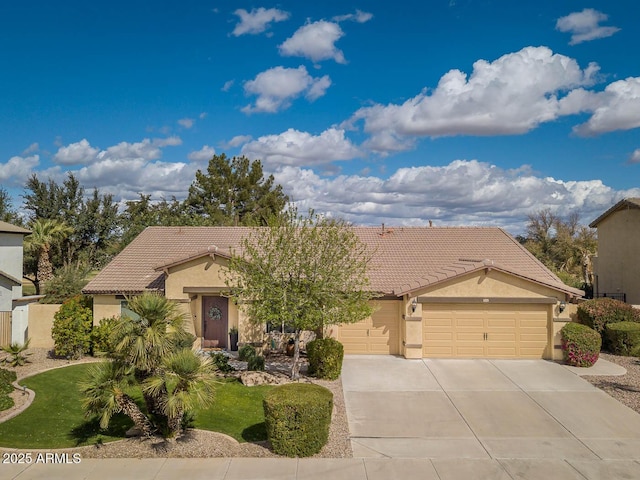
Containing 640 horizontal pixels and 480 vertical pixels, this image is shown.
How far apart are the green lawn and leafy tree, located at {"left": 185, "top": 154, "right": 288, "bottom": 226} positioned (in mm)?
32632

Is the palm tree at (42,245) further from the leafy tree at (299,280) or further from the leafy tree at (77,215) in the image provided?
the leafy tree at (299,280)

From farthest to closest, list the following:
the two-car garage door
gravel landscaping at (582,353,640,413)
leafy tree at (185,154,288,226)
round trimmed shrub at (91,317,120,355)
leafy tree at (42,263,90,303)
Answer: leafy tree at (185,154,288,226) < leafy tree at (42,263,90,303) < the two-car garage door < round trimmed shrub at (91,317,120,355) < gravel landscaping at (582,353,640,413)

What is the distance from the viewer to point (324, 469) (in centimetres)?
991

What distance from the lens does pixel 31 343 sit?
2089 centimetres

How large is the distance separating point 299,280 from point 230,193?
1313 inches

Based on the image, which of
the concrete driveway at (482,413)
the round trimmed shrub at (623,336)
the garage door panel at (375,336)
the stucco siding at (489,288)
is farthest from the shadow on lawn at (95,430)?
the round trimmed shrub at (623,336)

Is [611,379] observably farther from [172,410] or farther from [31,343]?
[31,343]

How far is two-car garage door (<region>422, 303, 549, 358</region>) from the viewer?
63.9 ft

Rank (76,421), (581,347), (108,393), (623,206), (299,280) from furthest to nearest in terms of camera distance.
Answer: (623,206) → (581,347) → (299,280) → (76,421) → (108,393)

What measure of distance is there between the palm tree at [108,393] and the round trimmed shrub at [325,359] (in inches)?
268

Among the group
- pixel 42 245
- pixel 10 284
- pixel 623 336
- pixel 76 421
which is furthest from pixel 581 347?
pixel 42 245

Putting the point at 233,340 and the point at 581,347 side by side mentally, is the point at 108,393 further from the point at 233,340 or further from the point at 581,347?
the point at 581,347

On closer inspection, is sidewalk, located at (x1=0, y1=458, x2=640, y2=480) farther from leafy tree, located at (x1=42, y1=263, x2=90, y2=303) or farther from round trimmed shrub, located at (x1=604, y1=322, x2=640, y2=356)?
leafy tree, located at (x1=42, y1=263, x2=90, y2=303)

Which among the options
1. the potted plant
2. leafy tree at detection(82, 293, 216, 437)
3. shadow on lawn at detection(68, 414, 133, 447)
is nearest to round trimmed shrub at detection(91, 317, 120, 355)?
the potted plant
